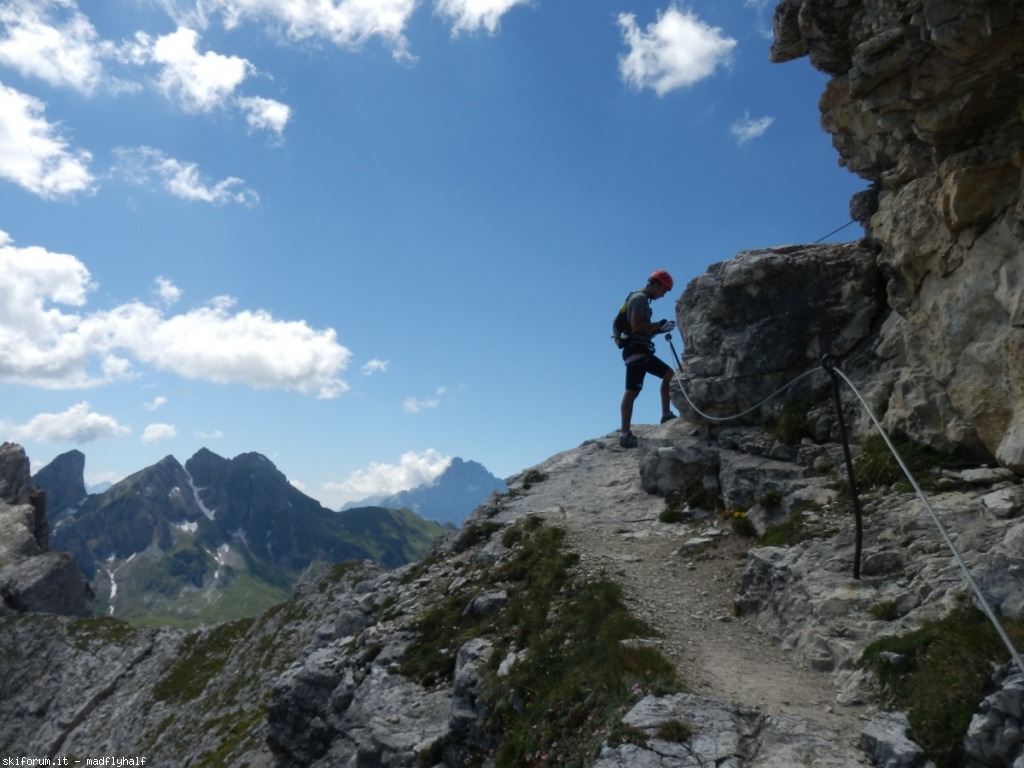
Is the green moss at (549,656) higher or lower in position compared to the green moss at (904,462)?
lower

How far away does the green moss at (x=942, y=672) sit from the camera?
8562mm

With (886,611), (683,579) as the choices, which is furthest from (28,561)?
(886,611)

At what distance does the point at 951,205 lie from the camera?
49.3ft

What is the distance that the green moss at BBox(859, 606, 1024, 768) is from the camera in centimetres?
856

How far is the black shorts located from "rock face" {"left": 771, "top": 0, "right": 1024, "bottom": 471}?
29.1 feet

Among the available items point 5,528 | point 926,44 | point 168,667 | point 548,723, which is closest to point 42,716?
point 168,667

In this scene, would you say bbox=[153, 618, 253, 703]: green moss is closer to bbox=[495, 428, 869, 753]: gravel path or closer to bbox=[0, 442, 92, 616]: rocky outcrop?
bbox=[0, 442, 92, 616]: rocky outcrop

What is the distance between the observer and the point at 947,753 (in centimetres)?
837

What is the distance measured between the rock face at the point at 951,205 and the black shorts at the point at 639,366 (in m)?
8.86

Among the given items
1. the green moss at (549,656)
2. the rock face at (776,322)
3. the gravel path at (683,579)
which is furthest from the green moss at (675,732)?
the rock face at (776,322)

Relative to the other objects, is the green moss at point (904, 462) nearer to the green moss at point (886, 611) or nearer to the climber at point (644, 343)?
the green moss at point (886, 611)

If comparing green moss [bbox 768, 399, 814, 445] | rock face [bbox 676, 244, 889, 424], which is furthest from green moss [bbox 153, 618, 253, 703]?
green moss [bbox 768, 399, 814, 445]

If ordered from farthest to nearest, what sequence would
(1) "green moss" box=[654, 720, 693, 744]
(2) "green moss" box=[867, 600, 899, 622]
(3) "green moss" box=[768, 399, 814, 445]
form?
(3) "green moss" box=[768, 399, 814, 445], (2) "green moss" box=[867, 600, 899, 622], (1) "green moss" box=[654, 720, 693, 744]

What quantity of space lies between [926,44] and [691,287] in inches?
479
